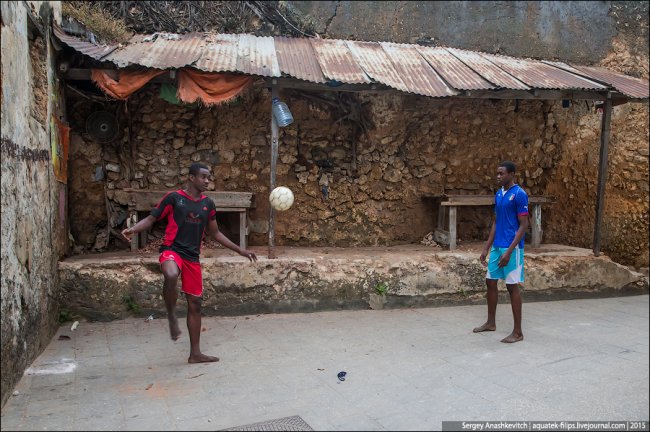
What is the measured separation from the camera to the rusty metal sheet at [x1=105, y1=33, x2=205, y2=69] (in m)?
5.79

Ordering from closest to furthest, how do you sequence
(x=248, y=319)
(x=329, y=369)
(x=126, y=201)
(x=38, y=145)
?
(x=329, y=369) → (x=38, y=145) → (x=248, y=319) → (x=126, y=201)

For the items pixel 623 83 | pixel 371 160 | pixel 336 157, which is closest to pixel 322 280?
pixel 336 157

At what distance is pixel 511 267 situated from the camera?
Answer: 16.8 feet

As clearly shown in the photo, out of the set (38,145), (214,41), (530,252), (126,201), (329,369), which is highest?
(214,41)

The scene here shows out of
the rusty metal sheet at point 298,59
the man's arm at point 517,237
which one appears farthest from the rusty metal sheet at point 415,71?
the man's arm at point 517,237

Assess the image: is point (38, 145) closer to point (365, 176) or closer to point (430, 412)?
point (430, 412)

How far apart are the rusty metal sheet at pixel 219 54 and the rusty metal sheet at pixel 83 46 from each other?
1.11m

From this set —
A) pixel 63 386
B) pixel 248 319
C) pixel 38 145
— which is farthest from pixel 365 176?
pixel 63 386

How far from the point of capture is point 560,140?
884 centimetres

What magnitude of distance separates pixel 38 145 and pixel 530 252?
6498mm

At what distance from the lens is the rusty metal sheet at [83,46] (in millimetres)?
5496

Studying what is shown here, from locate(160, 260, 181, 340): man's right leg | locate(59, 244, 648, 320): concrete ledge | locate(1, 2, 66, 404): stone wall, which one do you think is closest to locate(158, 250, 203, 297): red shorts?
locate(160, 260, 181, 340): man's right leg

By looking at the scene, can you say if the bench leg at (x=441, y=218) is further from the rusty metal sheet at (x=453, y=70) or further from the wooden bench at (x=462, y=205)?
the rusty metal sheet at (x=453, y=70)

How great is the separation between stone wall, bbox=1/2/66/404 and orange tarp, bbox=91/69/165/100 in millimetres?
494
